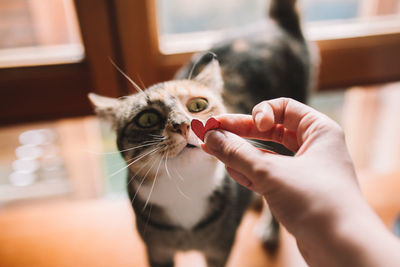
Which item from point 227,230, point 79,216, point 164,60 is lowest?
point 79,216

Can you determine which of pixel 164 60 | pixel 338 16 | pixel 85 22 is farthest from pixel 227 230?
pixel 338 16

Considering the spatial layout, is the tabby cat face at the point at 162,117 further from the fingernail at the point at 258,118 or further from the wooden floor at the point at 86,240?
the wooden floor at the point at 86,240

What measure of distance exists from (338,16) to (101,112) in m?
0.90

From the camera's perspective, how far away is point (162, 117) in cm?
52

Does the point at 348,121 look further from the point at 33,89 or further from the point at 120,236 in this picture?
the point at 33,89

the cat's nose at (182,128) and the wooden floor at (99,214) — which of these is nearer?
the cat's nose at (182,128)

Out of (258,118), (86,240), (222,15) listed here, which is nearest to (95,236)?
(86,240)

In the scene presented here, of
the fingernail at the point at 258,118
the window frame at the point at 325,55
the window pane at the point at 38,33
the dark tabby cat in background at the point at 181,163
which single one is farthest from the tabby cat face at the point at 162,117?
the window pane at the point at 38,33

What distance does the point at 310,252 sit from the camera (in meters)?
0.38

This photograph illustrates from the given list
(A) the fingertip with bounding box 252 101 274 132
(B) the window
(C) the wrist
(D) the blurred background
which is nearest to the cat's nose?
(A) the fingertip with bounding box 252 101 274 132

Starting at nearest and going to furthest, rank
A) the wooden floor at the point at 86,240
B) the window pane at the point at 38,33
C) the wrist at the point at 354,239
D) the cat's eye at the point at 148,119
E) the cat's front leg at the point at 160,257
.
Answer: the wrist at the point at 354,239 < the cat's eye at the point at 148,119 < the cat's front leg at the point at 160,257 < the wooden floor at the point at 86,240 < the window pane at the point at 38,33

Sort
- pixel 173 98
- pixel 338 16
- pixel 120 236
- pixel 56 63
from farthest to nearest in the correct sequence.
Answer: pixel 338 16 → pixel 56 63 → pixel 120 236 → pixel 173 98

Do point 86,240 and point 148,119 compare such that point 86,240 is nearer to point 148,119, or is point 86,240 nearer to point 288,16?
point 148,119

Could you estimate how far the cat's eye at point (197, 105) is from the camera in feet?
1.76
